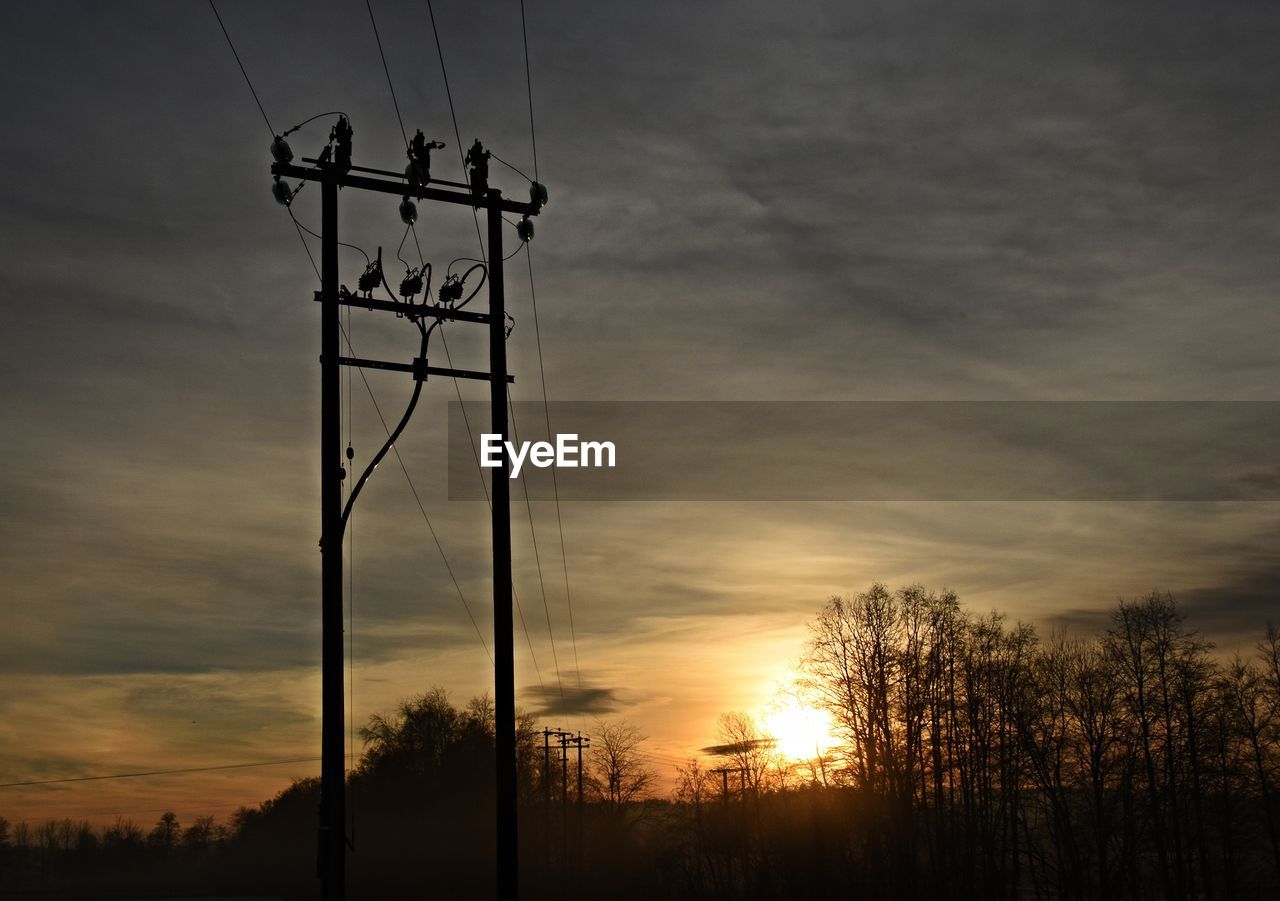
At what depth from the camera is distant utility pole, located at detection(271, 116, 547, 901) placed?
602 inches

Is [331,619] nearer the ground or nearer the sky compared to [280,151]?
nearer the ground

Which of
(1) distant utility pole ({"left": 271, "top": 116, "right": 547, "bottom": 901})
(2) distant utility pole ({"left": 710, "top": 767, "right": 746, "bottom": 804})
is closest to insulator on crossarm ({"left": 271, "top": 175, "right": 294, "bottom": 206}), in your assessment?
(1) distant utility pole ({"left": 271, "top": 116, "right": 547, "bottom": 901})

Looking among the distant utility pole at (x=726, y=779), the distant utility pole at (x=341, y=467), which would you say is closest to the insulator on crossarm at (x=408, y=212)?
the distant utility pole at (x=341, y=467)

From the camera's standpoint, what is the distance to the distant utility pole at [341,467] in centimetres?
1530

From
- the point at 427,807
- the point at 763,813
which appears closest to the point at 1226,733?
the point at 763,813

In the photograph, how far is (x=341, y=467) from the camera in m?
16.4

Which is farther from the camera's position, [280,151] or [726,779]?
[726,779]

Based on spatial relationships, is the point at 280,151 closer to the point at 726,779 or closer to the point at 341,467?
the point at 341,467

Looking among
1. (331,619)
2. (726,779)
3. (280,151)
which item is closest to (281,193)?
(280,151)

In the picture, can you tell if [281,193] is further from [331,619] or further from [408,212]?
[331,619]

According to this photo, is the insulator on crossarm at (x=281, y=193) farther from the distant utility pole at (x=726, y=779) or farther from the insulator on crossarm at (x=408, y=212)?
the distant utility pole at (x=726, y=779)

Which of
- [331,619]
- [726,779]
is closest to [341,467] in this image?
[331,619]

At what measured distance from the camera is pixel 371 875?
108 m

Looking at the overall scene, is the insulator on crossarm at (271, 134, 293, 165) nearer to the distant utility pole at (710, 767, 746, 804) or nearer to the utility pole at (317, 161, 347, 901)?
the utility pole at (317, 161, 347, 901)
